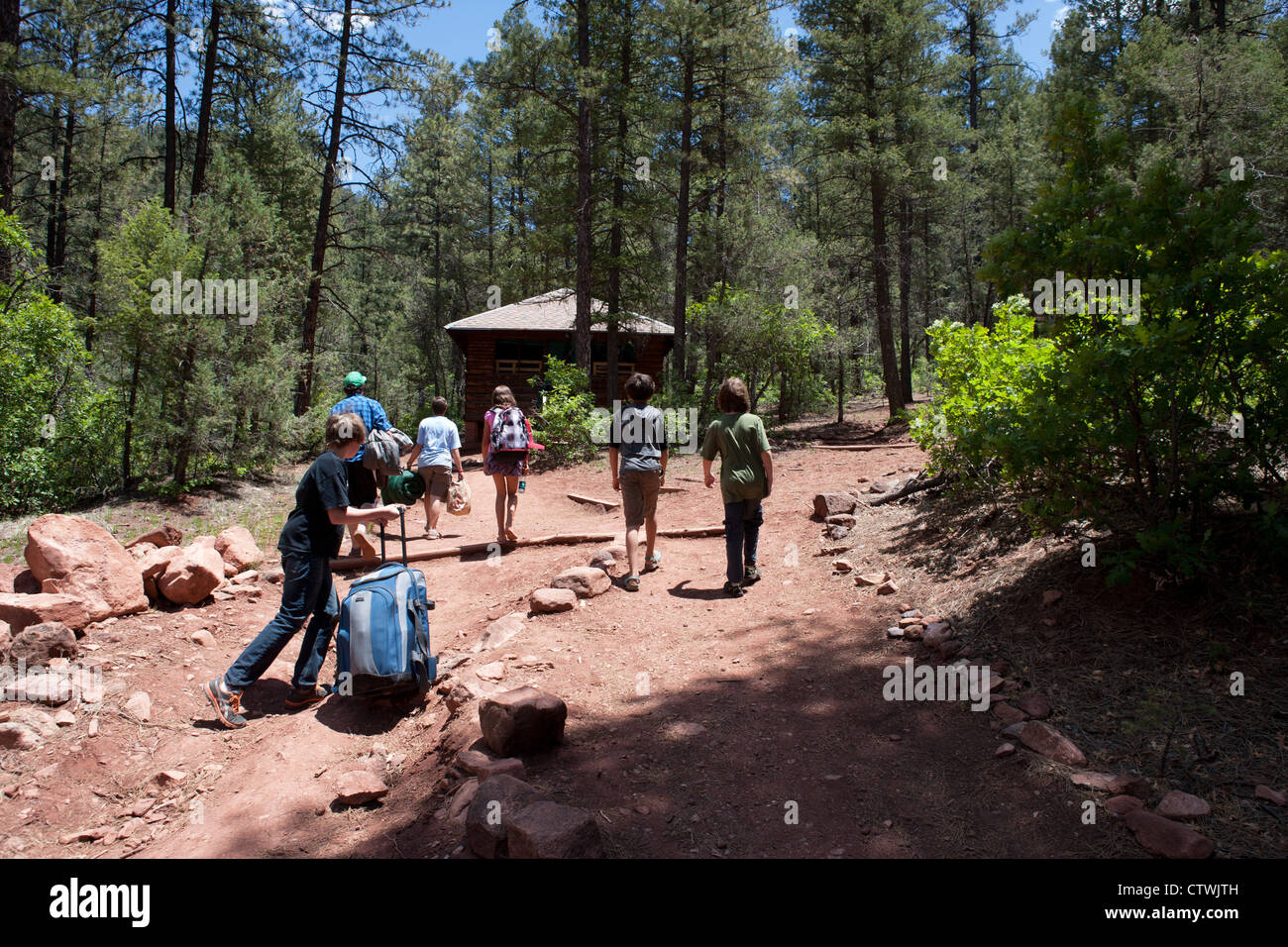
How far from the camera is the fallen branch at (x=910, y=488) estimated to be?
7.86m

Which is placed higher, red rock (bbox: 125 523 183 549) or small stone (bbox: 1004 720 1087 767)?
red rock (bbox: 125 523 183 549)

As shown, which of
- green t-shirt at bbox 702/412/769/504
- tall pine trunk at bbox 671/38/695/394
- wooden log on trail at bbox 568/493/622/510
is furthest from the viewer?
tall pine trunk at bbox 671/38/695/394

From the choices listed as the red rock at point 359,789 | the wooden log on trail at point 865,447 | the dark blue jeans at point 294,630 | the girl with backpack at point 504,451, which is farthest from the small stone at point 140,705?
the wooden log on trail at point 865,447

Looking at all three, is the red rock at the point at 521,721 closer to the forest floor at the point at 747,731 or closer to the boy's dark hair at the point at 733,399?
the forest floor at the point at 747,731

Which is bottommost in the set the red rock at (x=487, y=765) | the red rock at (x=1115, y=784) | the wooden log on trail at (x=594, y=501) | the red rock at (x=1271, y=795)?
the red rock at (x=487, y=765)

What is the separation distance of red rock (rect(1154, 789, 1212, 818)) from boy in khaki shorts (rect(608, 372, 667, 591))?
13.5 feet

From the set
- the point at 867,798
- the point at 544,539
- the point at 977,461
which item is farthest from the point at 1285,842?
the point at 544,539

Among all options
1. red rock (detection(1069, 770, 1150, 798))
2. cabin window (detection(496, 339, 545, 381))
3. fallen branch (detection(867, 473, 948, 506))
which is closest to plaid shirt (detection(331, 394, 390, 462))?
fallen branch (detection(867, 473, 948, 506))

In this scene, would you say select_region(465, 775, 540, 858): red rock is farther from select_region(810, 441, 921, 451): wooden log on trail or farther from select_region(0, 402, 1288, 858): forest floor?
select_region(810, 441, 921, 451): wooden log on trail

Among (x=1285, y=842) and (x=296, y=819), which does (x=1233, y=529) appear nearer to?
(x=1285, y=842)

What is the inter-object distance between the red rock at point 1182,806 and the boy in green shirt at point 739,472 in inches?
145

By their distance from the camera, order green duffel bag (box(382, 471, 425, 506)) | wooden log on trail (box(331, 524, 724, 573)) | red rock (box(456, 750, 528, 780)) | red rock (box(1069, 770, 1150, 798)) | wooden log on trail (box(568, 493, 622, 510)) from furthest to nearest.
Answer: wooden log on trail (box(568, 493, 622, 510)), wooden log on trail (box(331, 524, 724, 573)), green duffel bag (box(382, 471, 425, 506)), red rock (box(456, 750, 528, 780)), red rock (box(1069, 770, 1150, 798))

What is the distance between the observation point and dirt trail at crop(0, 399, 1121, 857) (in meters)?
3.14

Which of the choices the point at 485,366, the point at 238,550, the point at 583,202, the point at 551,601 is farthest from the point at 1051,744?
the point at 485,366
